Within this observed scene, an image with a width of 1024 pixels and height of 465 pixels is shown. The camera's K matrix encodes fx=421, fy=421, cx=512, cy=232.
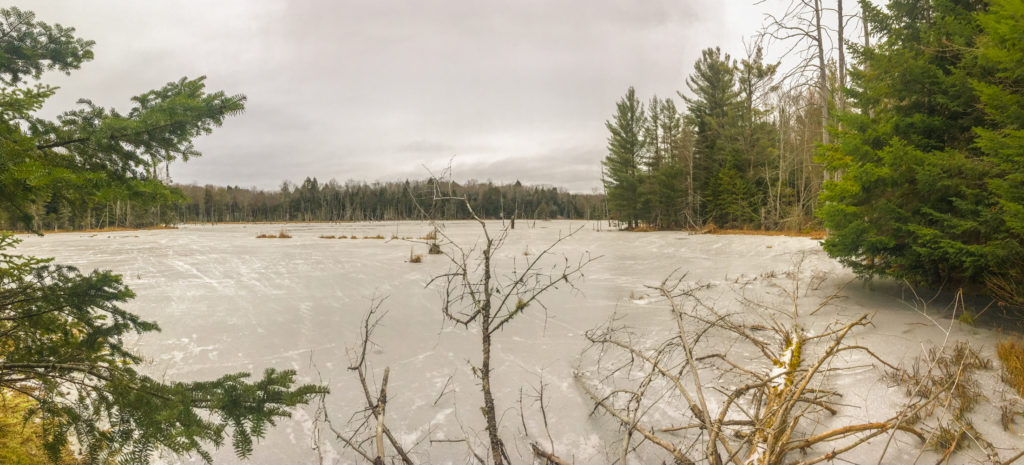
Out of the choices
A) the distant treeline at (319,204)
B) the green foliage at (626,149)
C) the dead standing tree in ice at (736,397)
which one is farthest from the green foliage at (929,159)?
the distant treeline at (319,204)

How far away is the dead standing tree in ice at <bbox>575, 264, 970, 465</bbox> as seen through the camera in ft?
8.89

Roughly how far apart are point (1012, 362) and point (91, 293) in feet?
23.6

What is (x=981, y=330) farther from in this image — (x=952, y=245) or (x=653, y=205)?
(x=653, y=205)

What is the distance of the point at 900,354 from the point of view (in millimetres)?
4469

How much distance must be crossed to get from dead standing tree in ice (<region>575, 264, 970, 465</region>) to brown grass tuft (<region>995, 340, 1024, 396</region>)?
0.70 meters

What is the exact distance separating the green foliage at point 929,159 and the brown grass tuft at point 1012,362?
0.85 metres

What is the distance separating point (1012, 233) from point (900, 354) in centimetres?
161

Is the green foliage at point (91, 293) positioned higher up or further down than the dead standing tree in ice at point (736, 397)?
higher up

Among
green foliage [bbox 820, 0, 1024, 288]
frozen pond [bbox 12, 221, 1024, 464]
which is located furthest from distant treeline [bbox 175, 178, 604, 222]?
green foliage [bbox 820, 0, 1024, 288]

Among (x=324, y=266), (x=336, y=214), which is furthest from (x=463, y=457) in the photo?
(x=336, y=214)

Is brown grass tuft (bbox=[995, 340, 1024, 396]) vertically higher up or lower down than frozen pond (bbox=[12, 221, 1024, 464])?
higher up

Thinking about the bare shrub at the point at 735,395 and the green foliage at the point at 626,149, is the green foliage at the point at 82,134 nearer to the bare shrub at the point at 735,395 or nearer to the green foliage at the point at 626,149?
the bare shrub at the point at 735,395

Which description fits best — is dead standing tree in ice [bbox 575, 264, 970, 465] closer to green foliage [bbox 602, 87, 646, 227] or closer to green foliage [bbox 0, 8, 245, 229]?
Result: green foliage [bbox 0, 8, 245, 229]

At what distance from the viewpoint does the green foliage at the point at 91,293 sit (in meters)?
2.25
